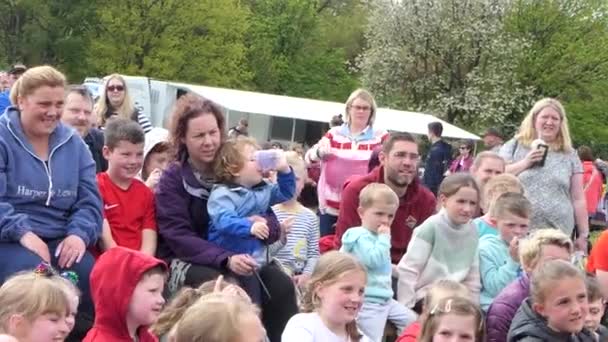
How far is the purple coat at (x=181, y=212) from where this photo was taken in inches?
202

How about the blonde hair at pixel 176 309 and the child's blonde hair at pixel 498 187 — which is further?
the child's blonde hair at pixel 498 187

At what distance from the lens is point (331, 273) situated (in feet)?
15.8

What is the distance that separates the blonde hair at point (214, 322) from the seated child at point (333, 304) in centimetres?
170

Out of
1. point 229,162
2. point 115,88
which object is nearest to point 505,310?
point 229,162

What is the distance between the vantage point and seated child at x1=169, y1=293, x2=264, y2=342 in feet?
9.60

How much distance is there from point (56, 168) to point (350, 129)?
12.2 ft

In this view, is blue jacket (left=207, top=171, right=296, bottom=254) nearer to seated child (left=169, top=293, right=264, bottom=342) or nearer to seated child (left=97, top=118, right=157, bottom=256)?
seated child (left=97, top=118, right=157, bottom=256)

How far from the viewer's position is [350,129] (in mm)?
8172

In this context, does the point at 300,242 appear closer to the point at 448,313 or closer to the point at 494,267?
the point at 494,267

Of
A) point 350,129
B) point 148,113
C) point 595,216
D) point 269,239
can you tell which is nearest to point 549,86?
point 148,113

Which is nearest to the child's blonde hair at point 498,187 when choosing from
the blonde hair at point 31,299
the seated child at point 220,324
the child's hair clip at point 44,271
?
the child's hair clip at point 44,271

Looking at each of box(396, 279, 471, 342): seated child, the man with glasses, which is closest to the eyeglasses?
the man with glasses

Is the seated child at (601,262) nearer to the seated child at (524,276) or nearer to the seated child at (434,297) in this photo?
the seated child at (524,276)

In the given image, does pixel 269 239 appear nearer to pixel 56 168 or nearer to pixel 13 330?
pixel 56 168
